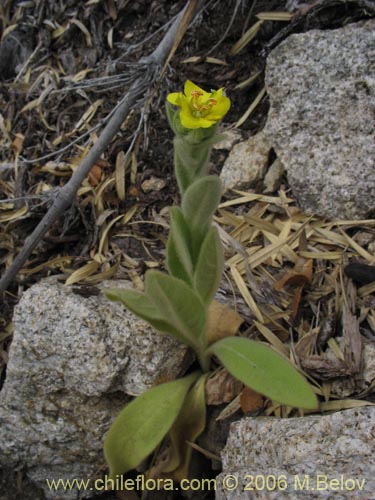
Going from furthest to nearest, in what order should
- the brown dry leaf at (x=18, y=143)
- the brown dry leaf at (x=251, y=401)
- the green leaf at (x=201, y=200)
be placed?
the brown dry leaf at (x=18, y=143), the brown dry leaf at (x=251, y=401), the green leaf at (x=201, y=200)

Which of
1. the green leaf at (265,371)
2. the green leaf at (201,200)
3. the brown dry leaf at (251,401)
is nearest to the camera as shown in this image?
the green leaf at (265,371)

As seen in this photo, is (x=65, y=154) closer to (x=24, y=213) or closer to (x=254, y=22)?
(x=24, y=213)

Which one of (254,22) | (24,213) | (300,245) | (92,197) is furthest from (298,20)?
(24,213)

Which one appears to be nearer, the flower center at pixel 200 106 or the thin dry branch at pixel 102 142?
the flower center at pixel 200 106

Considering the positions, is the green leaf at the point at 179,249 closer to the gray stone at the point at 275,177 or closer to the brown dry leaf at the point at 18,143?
the gray stone at the point at 275,177

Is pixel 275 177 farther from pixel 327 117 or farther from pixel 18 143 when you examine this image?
pixel 18 143

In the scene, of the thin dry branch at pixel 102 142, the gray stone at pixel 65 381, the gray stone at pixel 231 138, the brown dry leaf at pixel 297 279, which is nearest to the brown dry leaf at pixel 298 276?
the brown dry leaf at pixel 297 279
